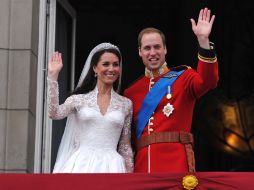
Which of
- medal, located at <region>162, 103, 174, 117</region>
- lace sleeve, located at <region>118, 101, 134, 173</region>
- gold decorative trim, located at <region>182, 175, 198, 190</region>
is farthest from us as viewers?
lace sleeve, located at <region>118, 101, 134, 173</region>

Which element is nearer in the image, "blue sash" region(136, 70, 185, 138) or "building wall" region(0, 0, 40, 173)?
"blue sash" region(136, 70, 185, 138)

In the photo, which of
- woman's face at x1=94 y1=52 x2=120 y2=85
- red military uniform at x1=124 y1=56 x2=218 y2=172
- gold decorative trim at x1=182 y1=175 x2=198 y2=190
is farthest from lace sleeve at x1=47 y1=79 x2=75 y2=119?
gold decorative trim at x1=182 y1=175 x2=198 y2=190

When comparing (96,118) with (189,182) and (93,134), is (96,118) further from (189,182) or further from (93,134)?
(189,182)

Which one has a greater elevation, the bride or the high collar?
the high collar

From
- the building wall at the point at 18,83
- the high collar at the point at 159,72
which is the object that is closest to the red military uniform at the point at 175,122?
the high collar at the point at 159,72

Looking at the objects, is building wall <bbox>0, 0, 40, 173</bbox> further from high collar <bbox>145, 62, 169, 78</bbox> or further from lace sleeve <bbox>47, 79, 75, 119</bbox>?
high collar <bbox>145, 62, 169, 78</bbox>

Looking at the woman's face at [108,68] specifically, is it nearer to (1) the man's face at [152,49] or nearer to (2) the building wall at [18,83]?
(1) the man's face at [152,49]

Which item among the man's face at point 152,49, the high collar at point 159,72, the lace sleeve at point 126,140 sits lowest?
the lace sleeve at point 126,140

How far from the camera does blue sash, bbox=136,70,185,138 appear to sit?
610 cm

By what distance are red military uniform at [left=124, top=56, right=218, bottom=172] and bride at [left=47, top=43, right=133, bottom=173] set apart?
0.18 meters

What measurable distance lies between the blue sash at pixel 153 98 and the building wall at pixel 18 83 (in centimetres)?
145

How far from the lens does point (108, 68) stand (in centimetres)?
616

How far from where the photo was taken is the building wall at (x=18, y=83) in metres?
7.20

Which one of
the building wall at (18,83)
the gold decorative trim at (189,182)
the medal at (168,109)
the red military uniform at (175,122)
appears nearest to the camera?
the gold decorative trim at (189,182)
